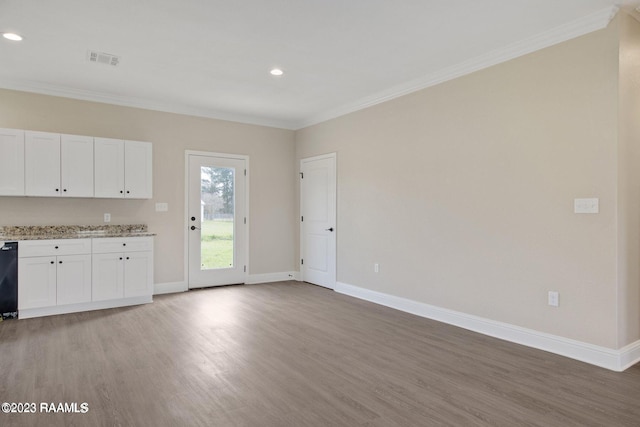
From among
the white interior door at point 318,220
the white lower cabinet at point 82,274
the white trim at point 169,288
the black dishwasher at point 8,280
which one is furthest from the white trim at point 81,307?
the white interior door at point 318,220

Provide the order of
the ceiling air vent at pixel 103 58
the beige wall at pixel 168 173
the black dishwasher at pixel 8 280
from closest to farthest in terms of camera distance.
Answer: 1. the ceiling air vent at pixel 103 58
2. the black dishwasher at pixel 8 280
3. the beige wall at pixel 168 173

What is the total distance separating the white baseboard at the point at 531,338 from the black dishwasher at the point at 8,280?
4378mm

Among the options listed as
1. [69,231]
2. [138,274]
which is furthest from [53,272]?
[138,274]

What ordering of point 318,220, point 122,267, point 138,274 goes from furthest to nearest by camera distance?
point 318,220, point 138,274, point 122,267

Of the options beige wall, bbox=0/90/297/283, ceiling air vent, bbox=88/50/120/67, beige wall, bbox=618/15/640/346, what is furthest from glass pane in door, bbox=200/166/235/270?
beige wall, bbox=618/15/640/346

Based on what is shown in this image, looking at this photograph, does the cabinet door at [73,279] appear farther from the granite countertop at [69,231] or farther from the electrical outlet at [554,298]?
the electrical outlet at [554,298]

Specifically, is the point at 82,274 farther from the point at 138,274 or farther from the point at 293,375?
the point at 293,375

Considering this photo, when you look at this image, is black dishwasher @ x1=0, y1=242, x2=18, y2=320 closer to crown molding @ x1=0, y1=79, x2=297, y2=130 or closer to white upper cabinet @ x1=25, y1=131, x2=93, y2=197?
white upper cabinet @ x1=25, y1=131, x2=93, y2=197

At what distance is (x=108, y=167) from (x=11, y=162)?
3.26ft

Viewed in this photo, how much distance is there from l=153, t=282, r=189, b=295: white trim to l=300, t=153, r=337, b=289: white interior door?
2028 mm

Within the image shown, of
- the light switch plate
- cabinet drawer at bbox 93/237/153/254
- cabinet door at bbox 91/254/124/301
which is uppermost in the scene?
the light switch plate

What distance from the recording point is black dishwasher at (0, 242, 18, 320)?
169 inches

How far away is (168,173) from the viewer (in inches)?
229

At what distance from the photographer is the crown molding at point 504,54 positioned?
313 cm
